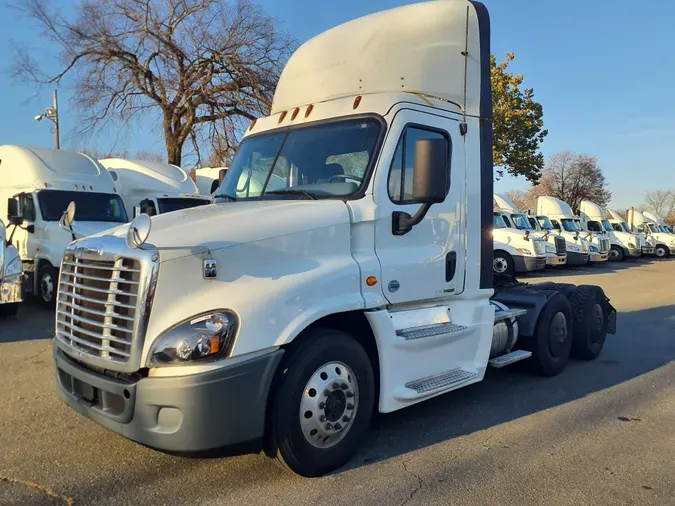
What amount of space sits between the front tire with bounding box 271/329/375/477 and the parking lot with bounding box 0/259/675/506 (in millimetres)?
172

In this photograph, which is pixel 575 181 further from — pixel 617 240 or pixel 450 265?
pixel 450 265

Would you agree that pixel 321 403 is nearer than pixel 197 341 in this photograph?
No

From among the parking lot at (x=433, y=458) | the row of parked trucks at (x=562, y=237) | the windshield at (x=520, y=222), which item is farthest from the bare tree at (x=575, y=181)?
the parking lot at (x=433, y=458)

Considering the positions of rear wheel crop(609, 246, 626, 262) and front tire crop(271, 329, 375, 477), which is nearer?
front tire crop(271, 329, 375, 477)

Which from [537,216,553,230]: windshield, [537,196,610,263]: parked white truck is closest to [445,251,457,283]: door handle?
[537,196,610,263]: parked white truck

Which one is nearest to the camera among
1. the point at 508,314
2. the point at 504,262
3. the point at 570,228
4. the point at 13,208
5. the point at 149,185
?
the point at 508,314

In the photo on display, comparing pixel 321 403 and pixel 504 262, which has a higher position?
pixel 504 262

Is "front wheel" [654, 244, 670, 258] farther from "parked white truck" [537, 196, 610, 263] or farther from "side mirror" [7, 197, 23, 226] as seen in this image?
"side mirror" [7, 197, 23, 226]

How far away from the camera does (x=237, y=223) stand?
12.5 feet

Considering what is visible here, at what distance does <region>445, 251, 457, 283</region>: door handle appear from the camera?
15.9 feet

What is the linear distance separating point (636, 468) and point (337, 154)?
3192 millimetres

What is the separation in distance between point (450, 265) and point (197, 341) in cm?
239

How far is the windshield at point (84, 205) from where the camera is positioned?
11.4 m

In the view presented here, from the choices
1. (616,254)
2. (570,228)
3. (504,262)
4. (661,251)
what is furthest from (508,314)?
(661,251)
